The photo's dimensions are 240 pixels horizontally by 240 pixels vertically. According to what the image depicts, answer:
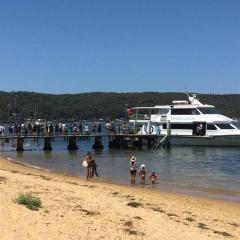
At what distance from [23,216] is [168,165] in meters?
27.6

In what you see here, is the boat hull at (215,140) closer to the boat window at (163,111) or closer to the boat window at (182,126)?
the boat window at (182,126)

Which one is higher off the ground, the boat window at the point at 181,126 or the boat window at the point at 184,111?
the boat window at the point at 184,111

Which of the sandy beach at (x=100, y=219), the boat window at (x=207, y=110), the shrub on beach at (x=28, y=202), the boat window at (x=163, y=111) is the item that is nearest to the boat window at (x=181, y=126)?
the boat window at (x=163, y=111)

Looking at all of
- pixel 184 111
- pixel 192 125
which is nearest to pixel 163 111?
pixel 184 111

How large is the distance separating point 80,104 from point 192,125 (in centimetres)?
12522

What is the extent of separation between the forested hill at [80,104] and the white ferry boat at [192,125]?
265ft

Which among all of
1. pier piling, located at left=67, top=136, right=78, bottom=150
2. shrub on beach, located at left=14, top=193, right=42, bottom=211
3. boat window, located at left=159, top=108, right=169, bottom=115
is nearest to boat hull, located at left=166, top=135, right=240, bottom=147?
boat window, located at left=159, top=108, right=169, bottom=115

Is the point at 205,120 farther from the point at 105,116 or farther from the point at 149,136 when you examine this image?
the point at 105,116

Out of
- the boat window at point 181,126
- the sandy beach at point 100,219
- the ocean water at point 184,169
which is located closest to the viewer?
the sandy beach at point 100,219

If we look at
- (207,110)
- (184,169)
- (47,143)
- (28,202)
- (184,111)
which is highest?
(207,110)

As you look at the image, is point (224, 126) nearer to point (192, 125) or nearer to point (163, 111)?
point (192, 125)

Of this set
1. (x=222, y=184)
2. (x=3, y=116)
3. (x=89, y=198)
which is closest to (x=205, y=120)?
(x=222, y=184)

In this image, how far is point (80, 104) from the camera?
17912 centimetres

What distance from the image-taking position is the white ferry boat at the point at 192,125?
178 feet
